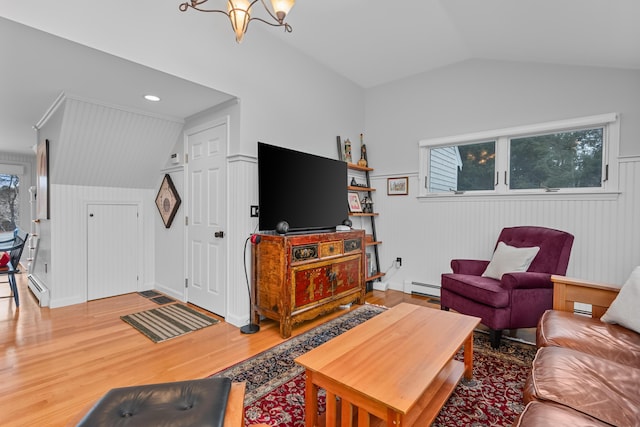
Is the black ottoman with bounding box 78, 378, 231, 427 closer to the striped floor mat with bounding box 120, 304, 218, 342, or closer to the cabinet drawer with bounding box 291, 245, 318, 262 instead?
the cabinet drawer with bounding box 291, 245, 318, 262

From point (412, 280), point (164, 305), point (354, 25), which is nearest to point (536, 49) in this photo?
point (354, 25)

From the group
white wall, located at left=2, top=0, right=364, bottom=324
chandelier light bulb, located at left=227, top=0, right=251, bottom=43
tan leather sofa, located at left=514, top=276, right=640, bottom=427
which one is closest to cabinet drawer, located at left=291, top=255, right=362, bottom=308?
white wall, located at left=2, top=0, right=364, bottom=324

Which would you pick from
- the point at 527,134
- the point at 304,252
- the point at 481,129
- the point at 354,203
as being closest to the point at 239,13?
the point at 304,252

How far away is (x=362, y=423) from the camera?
1218mm

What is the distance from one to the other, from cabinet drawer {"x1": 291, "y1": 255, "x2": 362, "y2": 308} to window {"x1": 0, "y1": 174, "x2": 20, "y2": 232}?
6791 mm

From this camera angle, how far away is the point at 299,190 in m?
3.01

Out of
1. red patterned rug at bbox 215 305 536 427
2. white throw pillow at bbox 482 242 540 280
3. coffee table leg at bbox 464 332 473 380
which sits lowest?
red patterned rug at bbox 215 305 536 427

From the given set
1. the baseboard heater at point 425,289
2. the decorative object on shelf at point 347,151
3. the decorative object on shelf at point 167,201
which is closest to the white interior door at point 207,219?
the decorative object on shelf at point 167,201

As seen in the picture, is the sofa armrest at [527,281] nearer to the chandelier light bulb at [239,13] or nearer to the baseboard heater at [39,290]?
the chandelier light bulb at [239,13]

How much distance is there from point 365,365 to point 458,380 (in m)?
0.81

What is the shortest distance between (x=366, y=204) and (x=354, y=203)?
290 millimetres

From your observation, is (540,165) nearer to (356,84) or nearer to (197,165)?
(356,84)

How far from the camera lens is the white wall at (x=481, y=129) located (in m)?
2.80

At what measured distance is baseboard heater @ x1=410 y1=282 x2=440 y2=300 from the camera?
12.6 ft
